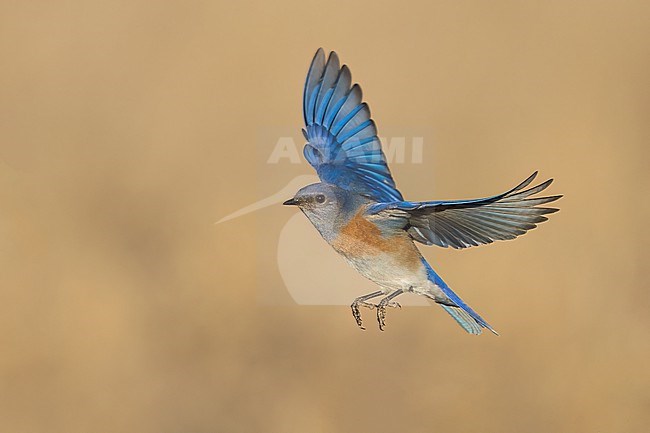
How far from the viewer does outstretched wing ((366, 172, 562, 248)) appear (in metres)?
0.32

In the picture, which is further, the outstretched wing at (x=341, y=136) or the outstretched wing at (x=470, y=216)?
the outstretched wing at (x=341, y=136)

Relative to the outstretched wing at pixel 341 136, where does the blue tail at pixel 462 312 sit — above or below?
below

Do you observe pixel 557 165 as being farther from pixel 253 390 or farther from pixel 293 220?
pixel 293 220

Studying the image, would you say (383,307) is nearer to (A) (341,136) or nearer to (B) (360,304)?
(B) (360,304)

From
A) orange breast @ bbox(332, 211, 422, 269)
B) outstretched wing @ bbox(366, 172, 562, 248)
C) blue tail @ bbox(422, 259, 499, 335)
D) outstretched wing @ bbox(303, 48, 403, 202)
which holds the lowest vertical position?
blue tail @ bbox(422, 259, 499, 335)

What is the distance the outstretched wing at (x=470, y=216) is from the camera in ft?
1.06

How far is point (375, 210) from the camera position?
40 centimetres

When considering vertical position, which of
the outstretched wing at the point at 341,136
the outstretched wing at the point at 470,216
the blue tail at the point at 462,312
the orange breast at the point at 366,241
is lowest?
A: the blue tail at the point at 462,312

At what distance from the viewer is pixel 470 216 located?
356 mm

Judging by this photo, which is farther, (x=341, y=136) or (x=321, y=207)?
(x=341, y=136)

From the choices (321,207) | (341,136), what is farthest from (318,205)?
(341,136)

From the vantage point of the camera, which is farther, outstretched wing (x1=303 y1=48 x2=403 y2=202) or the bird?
outstretched wing (x1=303 y1=48 x2=403 y2=202)

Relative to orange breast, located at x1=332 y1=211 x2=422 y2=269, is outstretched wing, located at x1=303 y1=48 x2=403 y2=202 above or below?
above

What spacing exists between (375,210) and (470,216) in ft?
0.18
